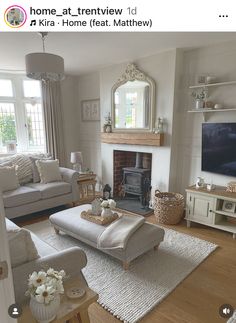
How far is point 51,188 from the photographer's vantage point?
353 centimetres

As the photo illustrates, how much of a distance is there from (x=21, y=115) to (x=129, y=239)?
372 cm

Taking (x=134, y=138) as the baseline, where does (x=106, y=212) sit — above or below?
below

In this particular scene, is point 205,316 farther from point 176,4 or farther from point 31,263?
point 176,4

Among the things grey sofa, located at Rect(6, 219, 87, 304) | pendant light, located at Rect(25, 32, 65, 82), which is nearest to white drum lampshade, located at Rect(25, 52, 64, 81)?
pendant light, located at Rect(25, 32, 65, 82)

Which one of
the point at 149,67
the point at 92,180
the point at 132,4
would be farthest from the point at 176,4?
the point at 92,180

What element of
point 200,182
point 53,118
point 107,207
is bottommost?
point 107,207

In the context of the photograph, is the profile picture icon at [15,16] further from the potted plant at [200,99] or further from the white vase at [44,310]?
the potted plant at [200,99]

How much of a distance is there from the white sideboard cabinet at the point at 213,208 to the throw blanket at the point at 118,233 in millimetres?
997

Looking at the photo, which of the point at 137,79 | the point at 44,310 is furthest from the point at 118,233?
the point at 137,79

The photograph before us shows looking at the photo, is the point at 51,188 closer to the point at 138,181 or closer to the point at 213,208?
the point at 138,181

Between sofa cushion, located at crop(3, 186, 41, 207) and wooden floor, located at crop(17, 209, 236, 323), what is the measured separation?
194 cm

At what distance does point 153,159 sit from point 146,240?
1.67 meters

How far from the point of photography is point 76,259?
1.51 m

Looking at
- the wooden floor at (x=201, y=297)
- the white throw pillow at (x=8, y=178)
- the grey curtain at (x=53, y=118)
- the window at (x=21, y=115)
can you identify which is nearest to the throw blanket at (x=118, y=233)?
the wooden floor at (x=201, y=297)
